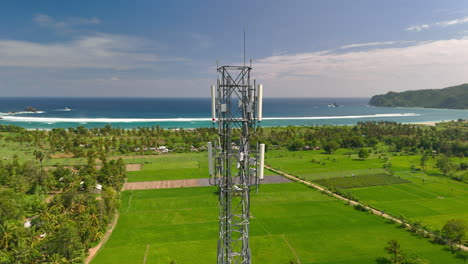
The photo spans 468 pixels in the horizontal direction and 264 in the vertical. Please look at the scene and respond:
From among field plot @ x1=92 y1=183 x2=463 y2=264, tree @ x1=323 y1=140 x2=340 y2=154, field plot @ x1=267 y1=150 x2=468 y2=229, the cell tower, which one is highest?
the cell tower

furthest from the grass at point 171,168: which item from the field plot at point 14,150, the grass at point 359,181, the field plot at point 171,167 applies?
the field plot at point 14,150

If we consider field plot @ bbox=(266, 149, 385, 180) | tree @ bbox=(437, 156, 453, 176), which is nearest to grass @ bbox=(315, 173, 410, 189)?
field plot @ bbox=(266, 149, 385, 180)

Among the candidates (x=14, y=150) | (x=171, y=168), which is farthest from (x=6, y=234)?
(x=14, y=150)

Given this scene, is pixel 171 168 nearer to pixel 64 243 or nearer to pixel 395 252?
pixel 64 243

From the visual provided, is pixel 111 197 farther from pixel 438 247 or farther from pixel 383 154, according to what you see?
pixel 383 154

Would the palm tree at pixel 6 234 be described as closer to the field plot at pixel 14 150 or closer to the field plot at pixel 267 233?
the field plot at pixel 267 233

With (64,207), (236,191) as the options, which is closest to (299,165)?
(64,207)

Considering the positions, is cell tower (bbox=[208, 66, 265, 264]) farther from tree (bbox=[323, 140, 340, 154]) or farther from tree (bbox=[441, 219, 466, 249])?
tree (bbox=[323, 140, 340, 154])
